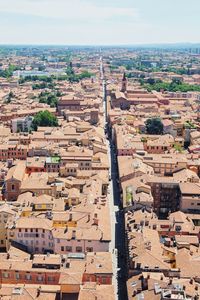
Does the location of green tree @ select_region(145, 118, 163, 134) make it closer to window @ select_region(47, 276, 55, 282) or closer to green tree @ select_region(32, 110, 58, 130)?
green tree @ select_region(32, 110, 58, 130)

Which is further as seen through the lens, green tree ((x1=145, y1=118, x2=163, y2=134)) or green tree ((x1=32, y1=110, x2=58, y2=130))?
green tree ((x1=32, y1=110, x2=58, y2=130))

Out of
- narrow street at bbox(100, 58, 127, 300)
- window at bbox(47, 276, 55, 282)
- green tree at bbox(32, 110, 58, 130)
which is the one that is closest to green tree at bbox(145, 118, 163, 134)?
narrow street at bbox(100, 58, 127, 300)

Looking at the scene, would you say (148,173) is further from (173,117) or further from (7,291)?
(173,117)

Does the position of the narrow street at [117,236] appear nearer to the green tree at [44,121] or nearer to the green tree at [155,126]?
the green tree at [155,126]

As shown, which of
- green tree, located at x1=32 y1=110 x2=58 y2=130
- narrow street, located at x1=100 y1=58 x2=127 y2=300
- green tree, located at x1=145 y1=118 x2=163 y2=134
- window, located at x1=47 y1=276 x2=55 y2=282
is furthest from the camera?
green tree, located at x1=32 y1=110 x2=58 y2=130

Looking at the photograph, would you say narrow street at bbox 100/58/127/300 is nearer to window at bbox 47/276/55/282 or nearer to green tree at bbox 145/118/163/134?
window at bbox 47/276/55/282

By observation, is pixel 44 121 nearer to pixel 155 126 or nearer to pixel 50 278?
pixel 155 126

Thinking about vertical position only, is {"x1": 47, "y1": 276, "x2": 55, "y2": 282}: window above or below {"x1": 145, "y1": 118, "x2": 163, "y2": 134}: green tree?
below

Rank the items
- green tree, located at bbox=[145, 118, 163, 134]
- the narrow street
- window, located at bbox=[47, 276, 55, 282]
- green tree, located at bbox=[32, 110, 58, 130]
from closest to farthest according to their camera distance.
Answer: window, located at bbox=[47, 276, 55, 282] < the narrow street < green tree, located at bbox=[145, 118, 163, 134] < green tree, located at bbox=[32, 110, 58, 130]

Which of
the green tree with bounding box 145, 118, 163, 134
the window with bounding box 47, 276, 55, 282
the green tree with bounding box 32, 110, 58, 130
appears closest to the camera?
→ the window with bounding box 47, 276, 55, 282

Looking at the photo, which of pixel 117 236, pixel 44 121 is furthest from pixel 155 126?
pixel 117 236

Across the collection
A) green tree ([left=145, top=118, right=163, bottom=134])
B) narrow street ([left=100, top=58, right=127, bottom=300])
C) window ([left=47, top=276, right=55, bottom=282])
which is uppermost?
green tree ([left=145, top=118, right=163, bottom=134])

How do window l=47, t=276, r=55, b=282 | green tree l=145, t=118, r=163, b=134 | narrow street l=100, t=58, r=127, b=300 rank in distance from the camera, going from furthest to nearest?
green tree l=145, t=118, r=163, b=134 → narrow street l=100, t=58, r=127, b=300 → window l=47, t=276, r=55, b=282

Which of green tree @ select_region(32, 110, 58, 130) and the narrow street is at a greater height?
green tree @ select_region(32, 110, 58, 130)
